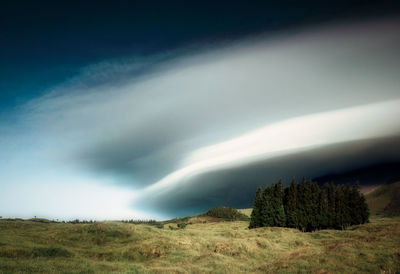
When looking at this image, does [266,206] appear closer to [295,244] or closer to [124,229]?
[295,244]

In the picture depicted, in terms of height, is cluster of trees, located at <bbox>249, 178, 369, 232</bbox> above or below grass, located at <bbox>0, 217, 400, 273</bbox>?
above

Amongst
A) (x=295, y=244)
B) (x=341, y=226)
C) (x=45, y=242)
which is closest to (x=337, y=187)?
(x=341, y=226)

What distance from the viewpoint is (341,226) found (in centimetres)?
9212

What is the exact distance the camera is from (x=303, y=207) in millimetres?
88875

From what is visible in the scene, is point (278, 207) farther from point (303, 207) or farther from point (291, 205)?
point (303, 207)

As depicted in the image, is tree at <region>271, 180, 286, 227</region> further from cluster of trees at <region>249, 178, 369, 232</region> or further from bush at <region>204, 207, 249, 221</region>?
bush at <region>204, 207, 249, 221</region>

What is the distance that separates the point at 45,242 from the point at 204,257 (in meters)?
26.0

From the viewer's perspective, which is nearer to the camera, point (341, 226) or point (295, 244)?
point (295, 244)

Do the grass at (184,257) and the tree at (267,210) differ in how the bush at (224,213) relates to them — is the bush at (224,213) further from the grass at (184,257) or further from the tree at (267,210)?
the grass at (184,257)

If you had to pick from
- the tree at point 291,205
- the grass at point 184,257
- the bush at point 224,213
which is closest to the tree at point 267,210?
the tree at point 291,205

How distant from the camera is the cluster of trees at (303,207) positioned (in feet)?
290

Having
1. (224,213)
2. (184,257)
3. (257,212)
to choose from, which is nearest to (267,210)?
(257,212)

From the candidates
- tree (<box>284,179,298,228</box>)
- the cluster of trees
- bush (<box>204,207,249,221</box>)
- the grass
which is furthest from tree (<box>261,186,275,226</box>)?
bush (<box>204,207,249,221</box>)

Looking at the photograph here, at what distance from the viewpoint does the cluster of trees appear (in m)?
88.4
